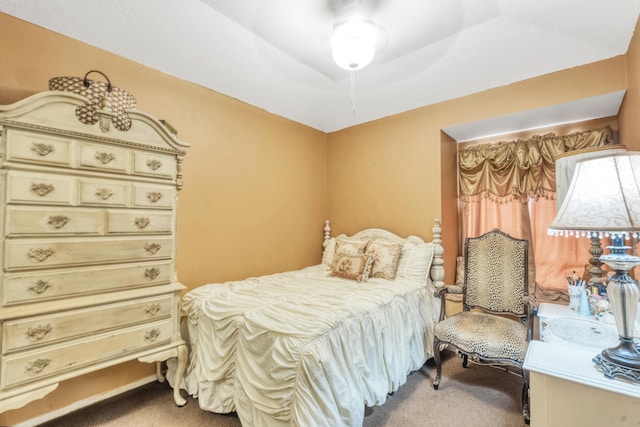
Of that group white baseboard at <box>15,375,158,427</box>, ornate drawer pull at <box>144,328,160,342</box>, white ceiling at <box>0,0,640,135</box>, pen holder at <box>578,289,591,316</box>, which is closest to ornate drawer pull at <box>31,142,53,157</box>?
white ceiling at <box>0,0,640,135</box>

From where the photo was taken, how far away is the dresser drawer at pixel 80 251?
148 centimetres

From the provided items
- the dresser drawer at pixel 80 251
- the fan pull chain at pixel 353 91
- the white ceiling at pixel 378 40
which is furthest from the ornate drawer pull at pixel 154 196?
the fan pull chain at pixel 353 91

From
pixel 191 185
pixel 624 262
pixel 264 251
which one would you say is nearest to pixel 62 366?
pixel 191 185

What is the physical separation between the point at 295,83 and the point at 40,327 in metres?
2.58

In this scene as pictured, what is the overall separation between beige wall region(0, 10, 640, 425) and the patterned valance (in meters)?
0.17

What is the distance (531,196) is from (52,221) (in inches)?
144

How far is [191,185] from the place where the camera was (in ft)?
8.54

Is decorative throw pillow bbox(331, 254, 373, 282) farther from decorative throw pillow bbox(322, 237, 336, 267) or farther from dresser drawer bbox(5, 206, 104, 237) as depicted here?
dresser drawer bbox(5, 206, 104, 237)

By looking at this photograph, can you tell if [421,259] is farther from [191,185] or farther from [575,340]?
[191,185]

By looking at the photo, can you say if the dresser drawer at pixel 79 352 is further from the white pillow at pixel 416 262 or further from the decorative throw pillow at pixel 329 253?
the white pillow at pixel 416 262

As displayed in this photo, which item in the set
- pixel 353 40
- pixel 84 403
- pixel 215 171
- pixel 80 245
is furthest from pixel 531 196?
pixel 84 403

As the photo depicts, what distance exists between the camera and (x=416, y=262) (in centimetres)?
284

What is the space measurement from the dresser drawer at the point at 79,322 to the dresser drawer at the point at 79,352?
0.04 meters

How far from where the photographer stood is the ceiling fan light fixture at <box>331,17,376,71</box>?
1819mm
